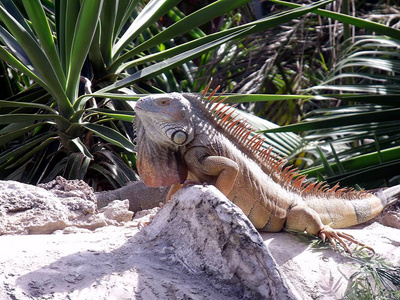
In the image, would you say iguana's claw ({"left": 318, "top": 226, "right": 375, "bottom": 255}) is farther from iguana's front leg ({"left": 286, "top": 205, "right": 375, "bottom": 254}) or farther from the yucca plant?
the yucca plant

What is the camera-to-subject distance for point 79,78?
15.6 feet

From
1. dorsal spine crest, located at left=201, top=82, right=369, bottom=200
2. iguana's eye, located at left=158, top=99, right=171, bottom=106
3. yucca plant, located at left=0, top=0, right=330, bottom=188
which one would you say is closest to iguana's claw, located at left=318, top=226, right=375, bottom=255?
dorsal spine crest, located at left=201, top=82, right=369, bottom=200

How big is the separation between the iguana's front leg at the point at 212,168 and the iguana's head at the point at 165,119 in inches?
3.7

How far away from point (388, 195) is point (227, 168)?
1.40 meters

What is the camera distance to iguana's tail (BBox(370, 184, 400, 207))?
3.97 m

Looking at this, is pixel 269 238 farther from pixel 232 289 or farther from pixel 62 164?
pixel 62 164

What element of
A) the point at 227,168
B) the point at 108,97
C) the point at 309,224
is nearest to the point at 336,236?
the point at 309,224

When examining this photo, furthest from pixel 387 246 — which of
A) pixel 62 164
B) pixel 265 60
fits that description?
→ pixel 265 60

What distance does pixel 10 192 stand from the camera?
313 centimetres

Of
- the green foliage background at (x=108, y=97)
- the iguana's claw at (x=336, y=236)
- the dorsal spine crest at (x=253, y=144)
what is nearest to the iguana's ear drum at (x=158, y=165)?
the dorsal spine crest at (x=253, y=144)

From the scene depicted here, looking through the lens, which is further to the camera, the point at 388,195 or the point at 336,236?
the point at 388,195

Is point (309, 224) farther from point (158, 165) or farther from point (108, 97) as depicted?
point (108, 97)

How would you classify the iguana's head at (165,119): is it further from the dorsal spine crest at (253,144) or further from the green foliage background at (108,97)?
the green foliage background at (108,97)

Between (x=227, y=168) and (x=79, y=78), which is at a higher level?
(x=79, y=78)
